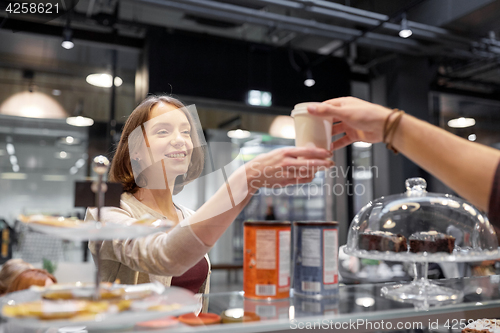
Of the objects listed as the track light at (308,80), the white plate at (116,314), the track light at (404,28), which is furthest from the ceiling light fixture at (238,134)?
the white plate at (116,314)

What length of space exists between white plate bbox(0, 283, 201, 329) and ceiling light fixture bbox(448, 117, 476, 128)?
5.47 m

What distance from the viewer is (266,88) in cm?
470

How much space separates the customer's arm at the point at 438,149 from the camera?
74cm

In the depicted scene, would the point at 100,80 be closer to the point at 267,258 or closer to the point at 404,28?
the point at 404,28

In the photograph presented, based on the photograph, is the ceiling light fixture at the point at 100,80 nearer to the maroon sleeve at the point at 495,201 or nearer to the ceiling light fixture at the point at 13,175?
the ceiling light fixture at the point at 13,175

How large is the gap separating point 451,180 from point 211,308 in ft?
1.77

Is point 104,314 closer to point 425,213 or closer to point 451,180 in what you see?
point 451,180

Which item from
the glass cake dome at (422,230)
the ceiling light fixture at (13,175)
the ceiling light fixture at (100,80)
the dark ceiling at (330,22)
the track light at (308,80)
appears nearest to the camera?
the glass cake dome at (422,230)

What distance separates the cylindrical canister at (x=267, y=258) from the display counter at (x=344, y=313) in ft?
0.08

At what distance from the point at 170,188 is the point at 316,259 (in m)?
0.65

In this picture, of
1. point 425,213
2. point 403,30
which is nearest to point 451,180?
point 425,213

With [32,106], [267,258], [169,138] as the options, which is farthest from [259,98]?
[267,258]

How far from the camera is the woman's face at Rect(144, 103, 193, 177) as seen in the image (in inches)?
41.0

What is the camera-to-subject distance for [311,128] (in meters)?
0.84
